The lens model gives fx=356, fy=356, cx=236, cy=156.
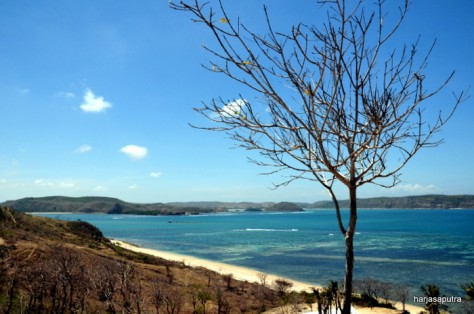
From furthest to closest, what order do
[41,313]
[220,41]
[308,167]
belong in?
[41,313] < [308,167] < [220,41]

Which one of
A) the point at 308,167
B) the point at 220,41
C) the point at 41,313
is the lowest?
the point at 41,313

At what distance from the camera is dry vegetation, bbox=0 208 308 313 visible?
19906 millimetres

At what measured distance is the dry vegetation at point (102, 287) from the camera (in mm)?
19906

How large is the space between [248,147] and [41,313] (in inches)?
787

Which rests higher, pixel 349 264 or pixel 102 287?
pixel 349 264

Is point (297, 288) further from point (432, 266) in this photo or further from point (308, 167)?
point (308, 167)

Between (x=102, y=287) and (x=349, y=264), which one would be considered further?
(x=102, y=287)

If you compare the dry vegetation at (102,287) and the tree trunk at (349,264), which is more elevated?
the tree trunk at (349,264)

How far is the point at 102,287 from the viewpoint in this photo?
2091 centimetres

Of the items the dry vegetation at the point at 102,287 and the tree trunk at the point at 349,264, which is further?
the dry vegetation at the point at 102,287

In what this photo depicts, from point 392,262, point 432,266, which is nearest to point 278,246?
point 392,262

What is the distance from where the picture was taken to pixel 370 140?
4266mm

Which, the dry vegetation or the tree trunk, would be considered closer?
the tree trunk

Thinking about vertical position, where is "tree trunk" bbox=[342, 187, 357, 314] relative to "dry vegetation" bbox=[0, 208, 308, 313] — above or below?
above
